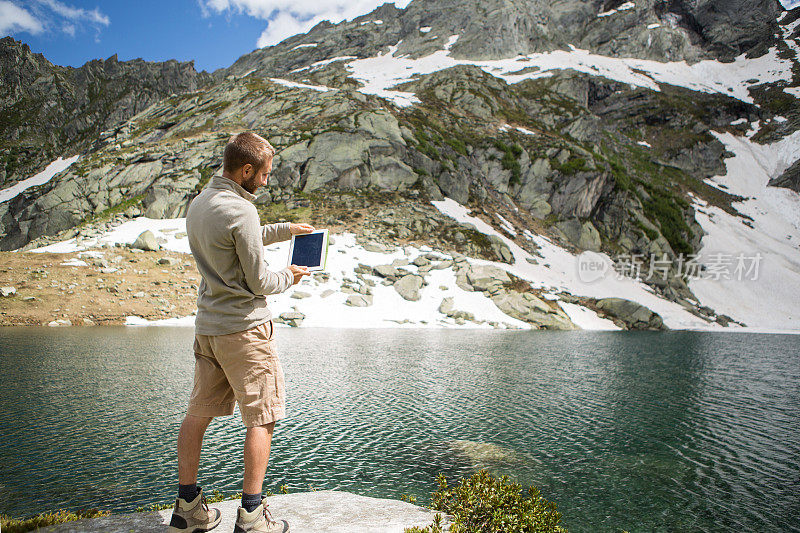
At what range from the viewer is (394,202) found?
53.6 metres

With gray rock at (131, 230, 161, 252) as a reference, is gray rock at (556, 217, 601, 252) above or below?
above

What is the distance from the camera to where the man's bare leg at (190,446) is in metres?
3.79

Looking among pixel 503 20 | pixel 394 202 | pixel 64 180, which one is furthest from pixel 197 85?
pixel 394 202

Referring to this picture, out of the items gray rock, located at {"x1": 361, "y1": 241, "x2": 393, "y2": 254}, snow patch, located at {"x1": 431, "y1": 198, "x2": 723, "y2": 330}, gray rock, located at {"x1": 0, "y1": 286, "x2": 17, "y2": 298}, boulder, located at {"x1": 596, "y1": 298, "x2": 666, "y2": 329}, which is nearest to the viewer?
gray rock, located at {"x1": 0, "y1": 286, "x2": 17, "y2": 298}

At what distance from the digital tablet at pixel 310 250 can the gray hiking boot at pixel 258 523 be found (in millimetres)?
2134

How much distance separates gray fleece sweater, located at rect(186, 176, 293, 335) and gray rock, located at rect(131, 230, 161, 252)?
38277 mm

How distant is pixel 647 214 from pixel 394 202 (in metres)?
48.2

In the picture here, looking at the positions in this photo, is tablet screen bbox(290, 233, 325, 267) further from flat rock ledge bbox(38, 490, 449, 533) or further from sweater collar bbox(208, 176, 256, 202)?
flat rock ledge bbox(38, 490, 449, 533)

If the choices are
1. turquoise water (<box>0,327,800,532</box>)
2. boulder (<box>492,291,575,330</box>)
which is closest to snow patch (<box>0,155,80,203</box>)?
boulder (<box>492,291,575,330</box>)

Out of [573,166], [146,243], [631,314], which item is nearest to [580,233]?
[573,166]

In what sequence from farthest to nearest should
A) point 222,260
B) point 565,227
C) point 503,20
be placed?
1. point 503,20
2. point 565,227
3. point 222,260

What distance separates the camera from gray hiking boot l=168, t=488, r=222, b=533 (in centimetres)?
371

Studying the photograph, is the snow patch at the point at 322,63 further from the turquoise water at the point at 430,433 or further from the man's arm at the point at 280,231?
the man's arm at the point at 280,231

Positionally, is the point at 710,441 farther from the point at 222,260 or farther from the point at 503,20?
the point at 503,20
